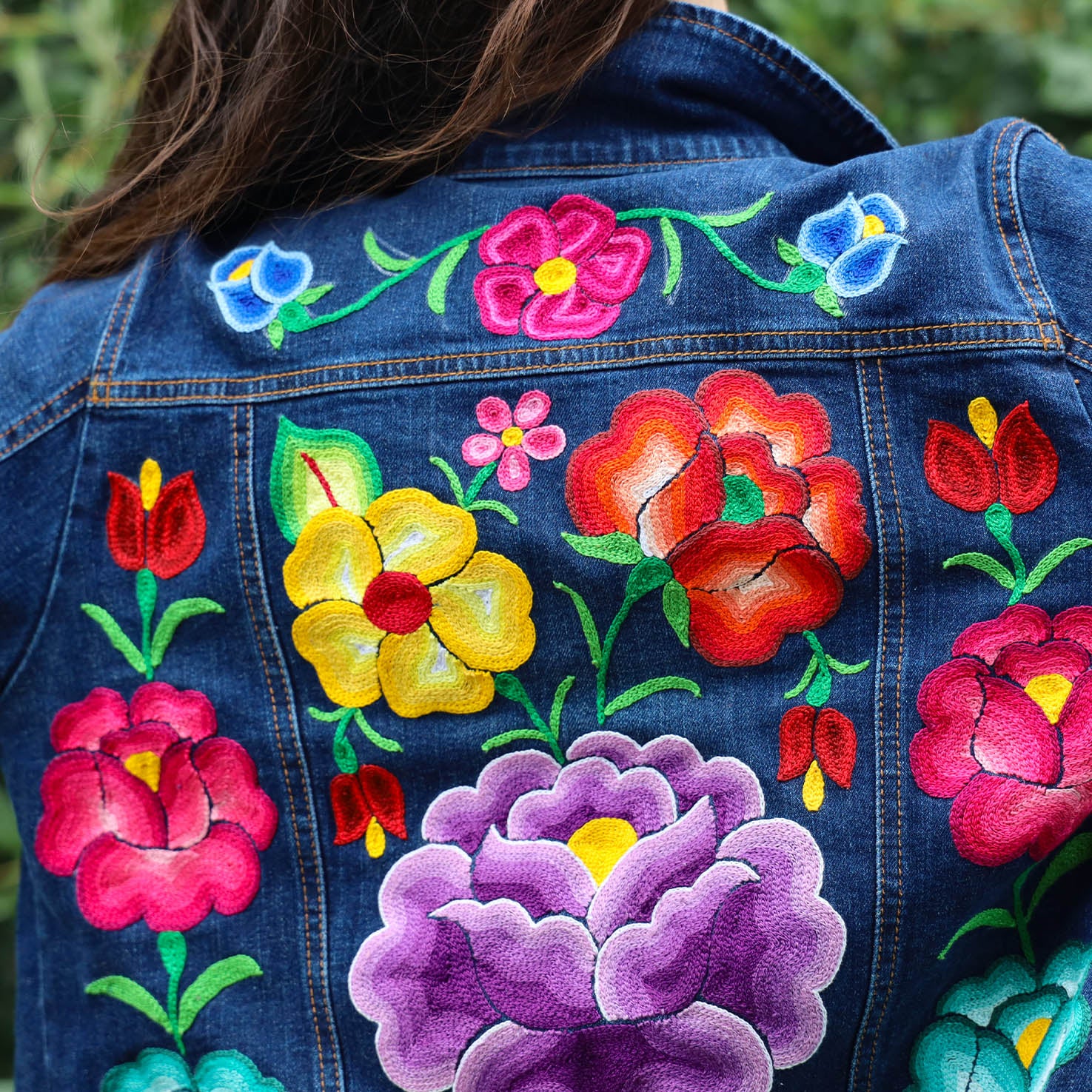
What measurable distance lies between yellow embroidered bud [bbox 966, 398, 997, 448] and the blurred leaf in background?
131 centimetres

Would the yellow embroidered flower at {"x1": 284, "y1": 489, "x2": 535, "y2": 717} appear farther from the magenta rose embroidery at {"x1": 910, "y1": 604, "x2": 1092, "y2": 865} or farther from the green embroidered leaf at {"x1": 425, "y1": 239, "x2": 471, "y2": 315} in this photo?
the magenta rose embroidery at {"x1": 910, "y1": 604, "x2": 1092, "y2": 865}

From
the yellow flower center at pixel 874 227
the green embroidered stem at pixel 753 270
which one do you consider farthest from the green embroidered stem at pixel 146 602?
the yellow flower center at pixel 874 227

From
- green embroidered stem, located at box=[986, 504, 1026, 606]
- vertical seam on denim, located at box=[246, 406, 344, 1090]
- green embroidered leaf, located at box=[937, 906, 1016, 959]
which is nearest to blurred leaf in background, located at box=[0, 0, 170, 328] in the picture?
vertical seam on denim, located at box=[246, 406, 344, 1090]

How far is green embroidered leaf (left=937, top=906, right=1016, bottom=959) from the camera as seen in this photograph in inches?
27.0

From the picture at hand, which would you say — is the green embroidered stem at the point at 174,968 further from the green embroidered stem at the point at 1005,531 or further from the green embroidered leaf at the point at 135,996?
the green embroidered stem at the point at 1005,531

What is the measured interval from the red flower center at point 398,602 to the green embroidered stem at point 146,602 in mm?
151

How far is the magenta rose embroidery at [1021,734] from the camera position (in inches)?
26.0

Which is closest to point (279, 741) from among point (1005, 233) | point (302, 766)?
point (302, 766)

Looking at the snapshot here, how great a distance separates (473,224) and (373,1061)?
0.55 metres

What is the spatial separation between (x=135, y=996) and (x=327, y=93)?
0.63 metres

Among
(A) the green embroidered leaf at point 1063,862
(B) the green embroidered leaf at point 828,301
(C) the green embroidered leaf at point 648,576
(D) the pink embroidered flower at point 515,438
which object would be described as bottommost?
(A) the green embroidered leaf at point 1063,862

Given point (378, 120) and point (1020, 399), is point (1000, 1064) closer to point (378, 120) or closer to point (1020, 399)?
point (1020, 399)

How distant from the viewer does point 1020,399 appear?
66cm

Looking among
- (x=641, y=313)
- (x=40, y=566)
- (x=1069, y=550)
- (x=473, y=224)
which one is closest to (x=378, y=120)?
(x=473, y=224)
